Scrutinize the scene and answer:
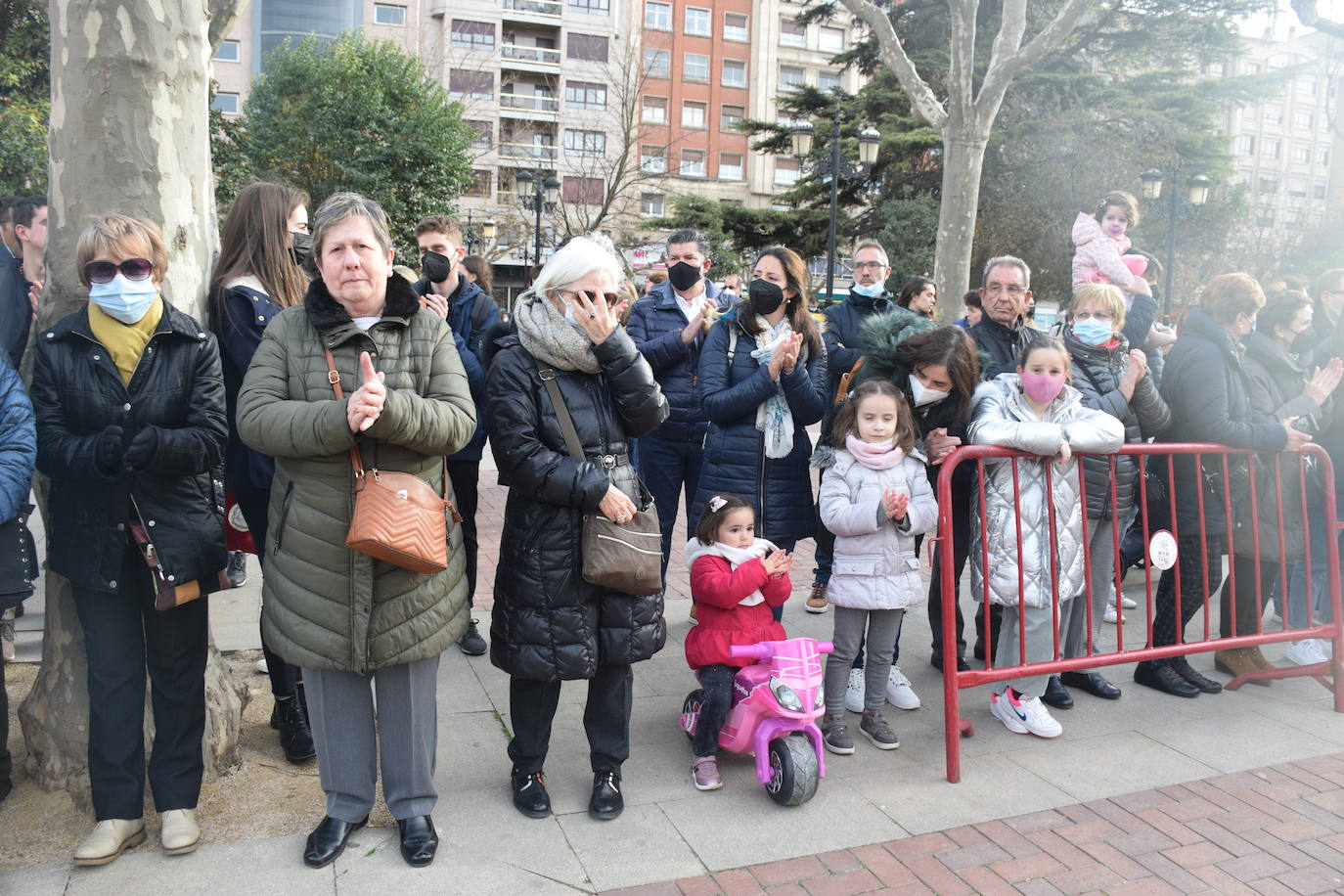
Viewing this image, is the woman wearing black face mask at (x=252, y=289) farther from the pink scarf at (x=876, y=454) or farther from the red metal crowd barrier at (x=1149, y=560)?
the red metal crowd barrier at (x=1149, y=560)

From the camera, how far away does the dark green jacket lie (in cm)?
288

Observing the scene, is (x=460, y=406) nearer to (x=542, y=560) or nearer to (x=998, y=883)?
(x=542, y=560)

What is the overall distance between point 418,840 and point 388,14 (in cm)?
5257

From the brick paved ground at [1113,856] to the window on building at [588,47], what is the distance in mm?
52892

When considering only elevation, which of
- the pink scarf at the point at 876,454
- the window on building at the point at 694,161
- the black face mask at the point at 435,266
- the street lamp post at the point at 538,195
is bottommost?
the pink scarf at the point at 876,454

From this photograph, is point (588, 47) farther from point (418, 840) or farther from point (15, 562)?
point (418, 840)

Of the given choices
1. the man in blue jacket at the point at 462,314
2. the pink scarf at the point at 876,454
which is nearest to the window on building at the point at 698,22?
the man in blue jacket at the point at 462,314

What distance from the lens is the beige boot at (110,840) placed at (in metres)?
2.97

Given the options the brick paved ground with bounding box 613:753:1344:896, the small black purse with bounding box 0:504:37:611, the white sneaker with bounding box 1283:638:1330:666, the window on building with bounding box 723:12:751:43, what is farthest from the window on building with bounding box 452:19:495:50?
the brick paved ground with bounding box 613:753:1344:896

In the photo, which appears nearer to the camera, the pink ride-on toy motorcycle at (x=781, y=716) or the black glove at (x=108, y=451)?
the black glove at (x=108, y=451)

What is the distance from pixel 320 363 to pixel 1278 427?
4240 millimetres

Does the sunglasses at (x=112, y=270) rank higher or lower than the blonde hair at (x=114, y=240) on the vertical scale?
lower

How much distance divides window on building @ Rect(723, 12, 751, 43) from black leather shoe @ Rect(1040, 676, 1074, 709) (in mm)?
55364

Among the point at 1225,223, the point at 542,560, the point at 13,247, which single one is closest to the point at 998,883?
the point at 542,560
